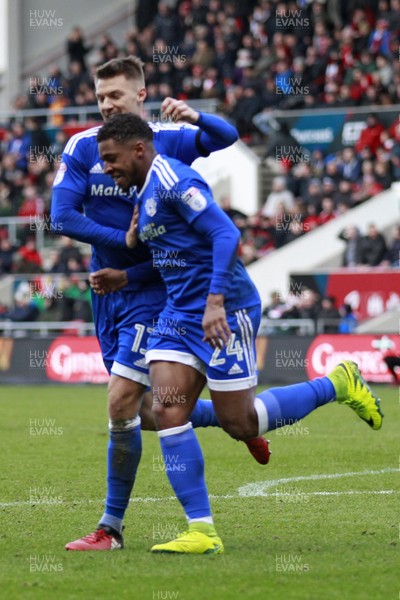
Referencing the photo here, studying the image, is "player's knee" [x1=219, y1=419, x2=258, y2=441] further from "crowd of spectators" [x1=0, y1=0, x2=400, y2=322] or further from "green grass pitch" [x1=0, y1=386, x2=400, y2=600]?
"crowd of spectators" [x1=0, y1=0, x2=400, y2=322]

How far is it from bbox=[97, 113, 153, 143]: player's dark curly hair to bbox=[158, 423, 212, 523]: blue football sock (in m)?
1.39

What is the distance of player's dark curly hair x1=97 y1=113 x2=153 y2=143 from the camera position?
5.94 m

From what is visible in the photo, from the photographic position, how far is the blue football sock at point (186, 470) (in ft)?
19.3

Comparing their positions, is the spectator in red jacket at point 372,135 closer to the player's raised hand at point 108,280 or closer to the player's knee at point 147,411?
the player's knee at point 147,411

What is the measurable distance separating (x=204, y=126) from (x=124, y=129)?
1.61 feet

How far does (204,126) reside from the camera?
626 cm

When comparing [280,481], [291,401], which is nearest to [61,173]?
[291,401]

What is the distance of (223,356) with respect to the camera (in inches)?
231

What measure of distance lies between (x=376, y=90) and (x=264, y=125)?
3079 mm

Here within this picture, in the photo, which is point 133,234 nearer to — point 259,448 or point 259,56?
point 259,448

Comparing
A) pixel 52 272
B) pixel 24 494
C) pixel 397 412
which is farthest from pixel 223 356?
pixel 52 272

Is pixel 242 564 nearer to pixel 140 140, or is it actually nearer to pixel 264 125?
pixel 140 140

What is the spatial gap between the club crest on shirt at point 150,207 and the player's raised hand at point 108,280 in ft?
1.62

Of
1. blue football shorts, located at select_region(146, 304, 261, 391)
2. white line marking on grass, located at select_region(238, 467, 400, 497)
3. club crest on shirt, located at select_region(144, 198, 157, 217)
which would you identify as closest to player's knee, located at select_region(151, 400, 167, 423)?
blue football shorts, located at select_region(146, 304, 261, 391)
